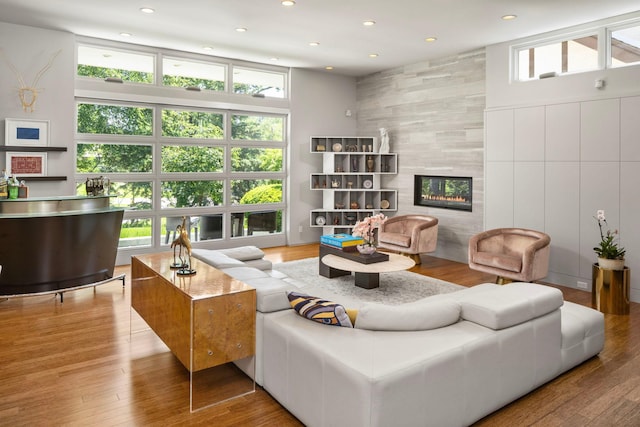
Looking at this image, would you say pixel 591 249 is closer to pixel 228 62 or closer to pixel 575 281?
pixel 575 281

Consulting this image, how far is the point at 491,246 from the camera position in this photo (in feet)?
19.3

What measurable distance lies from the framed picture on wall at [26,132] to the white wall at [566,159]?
19.7 ft

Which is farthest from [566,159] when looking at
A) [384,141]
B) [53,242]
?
[53,242]

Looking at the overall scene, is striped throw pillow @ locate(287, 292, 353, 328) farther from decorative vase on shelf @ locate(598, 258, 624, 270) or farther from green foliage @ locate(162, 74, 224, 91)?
green foliage @ locate(162, 74, 224, 91)

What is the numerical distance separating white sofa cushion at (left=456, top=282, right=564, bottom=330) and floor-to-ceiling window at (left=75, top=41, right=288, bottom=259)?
4.88 m

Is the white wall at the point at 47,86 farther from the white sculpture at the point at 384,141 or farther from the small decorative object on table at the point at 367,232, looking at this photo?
the white sculpture at the point at 384,141

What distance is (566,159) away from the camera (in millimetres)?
5586

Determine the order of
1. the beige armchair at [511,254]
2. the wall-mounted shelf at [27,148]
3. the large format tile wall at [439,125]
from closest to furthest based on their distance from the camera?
the beige armchair at [511,254], the wall-mounted shelf at [27,148], the large format tile wall at [439,125]

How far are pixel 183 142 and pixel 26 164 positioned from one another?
2193mm

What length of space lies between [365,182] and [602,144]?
13.1 feet

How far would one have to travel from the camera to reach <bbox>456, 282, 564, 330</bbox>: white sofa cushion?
8.79 feet

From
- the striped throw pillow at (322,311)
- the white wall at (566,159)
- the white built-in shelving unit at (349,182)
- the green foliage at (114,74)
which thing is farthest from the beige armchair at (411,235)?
the green foliage at (114,74)

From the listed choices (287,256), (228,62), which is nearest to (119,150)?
(228,62)

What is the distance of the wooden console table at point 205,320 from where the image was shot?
8.66ft
